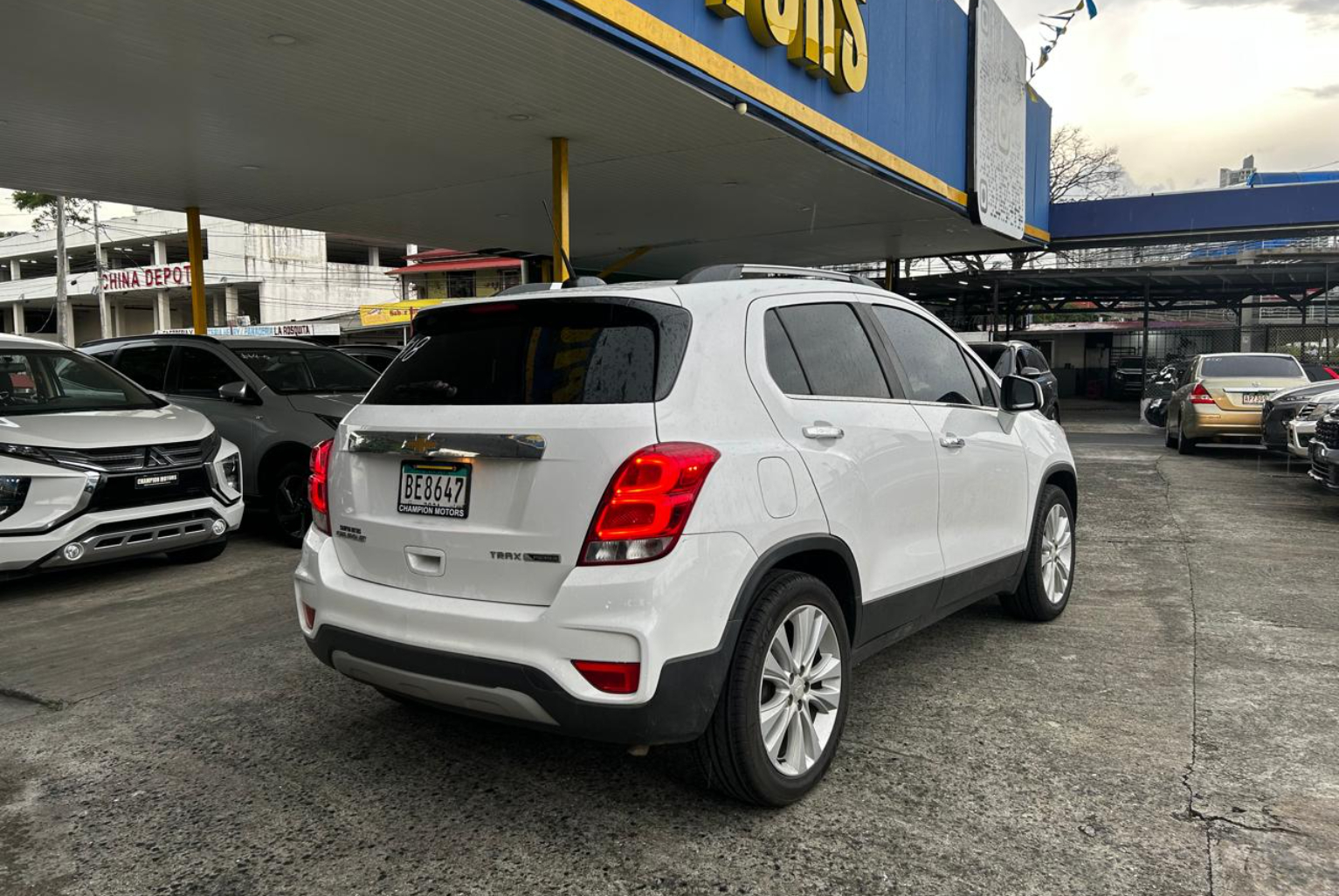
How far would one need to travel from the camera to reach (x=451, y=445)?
3.05 meters

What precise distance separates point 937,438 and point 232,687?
3.33m

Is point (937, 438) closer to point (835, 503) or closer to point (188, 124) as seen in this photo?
point (835, 503)

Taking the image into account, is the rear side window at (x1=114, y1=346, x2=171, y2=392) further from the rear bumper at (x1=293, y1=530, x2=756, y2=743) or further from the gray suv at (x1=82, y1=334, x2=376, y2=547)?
the rear bumper at (x1=293, y1=530, x2=756, y2=743)

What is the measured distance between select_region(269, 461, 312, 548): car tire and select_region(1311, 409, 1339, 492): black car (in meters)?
8.58

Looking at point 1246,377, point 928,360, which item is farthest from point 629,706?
point 1246,377

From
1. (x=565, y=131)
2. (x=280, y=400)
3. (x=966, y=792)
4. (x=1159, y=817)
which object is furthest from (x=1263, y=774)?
(x=565, y=131)

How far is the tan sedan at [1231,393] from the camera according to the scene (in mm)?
13375

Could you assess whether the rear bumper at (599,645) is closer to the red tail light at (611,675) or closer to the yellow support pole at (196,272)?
the red tail light at (611,675)

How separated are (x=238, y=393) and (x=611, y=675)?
6236 millimetres

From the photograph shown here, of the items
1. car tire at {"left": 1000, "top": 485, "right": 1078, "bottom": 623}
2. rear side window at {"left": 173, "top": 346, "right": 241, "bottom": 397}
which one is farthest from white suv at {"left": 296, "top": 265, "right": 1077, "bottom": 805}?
rear side window at {"left": 173, "top": 346, "right": 241, "bottom": 397}

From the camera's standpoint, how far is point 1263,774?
334cm

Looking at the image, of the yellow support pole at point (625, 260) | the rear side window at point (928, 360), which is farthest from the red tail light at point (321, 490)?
the yellow support pole at point (625, 260)

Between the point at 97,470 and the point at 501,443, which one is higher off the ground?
the point at 501,443

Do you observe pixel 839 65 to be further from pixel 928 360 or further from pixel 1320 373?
pixel 1320 373
